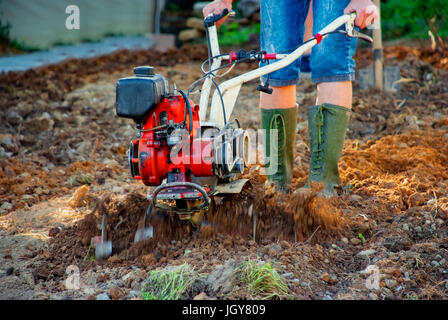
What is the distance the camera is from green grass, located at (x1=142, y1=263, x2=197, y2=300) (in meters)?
1.99

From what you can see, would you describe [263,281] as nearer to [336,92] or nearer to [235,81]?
[235,81]

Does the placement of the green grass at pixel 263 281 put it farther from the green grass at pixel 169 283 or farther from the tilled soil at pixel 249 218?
the green grass at pixel 169 283

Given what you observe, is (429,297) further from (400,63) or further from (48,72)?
→ (48,72)

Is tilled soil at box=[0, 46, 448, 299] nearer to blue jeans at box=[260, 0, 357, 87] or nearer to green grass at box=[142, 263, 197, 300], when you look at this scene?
green grass at box=[142, 263, 197, 300]

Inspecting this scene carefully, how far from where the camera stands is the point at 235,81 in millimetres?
2559

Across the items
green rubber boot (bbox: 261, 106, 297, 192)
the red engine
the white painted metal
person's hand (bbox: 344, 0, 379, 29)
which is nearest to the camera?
the red engine

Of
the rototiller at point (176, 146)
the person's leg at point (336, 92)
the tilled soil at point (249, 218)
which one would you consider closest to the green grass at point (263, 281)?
the tilled soil at point (249, 218)

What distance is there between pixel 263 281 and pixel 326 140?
1.16 m

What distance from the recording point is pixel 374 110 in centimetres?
488

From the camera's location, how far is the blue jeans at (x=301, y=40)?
9.36ft

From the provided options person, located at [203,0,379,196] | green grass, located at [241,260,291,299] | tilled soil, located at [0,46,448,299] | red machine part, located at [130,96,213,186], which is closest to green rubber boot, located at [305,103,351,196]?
person, located at [203,0,379,196]

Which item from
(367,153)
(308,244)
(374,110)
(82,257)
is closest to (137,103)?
(82,257)
